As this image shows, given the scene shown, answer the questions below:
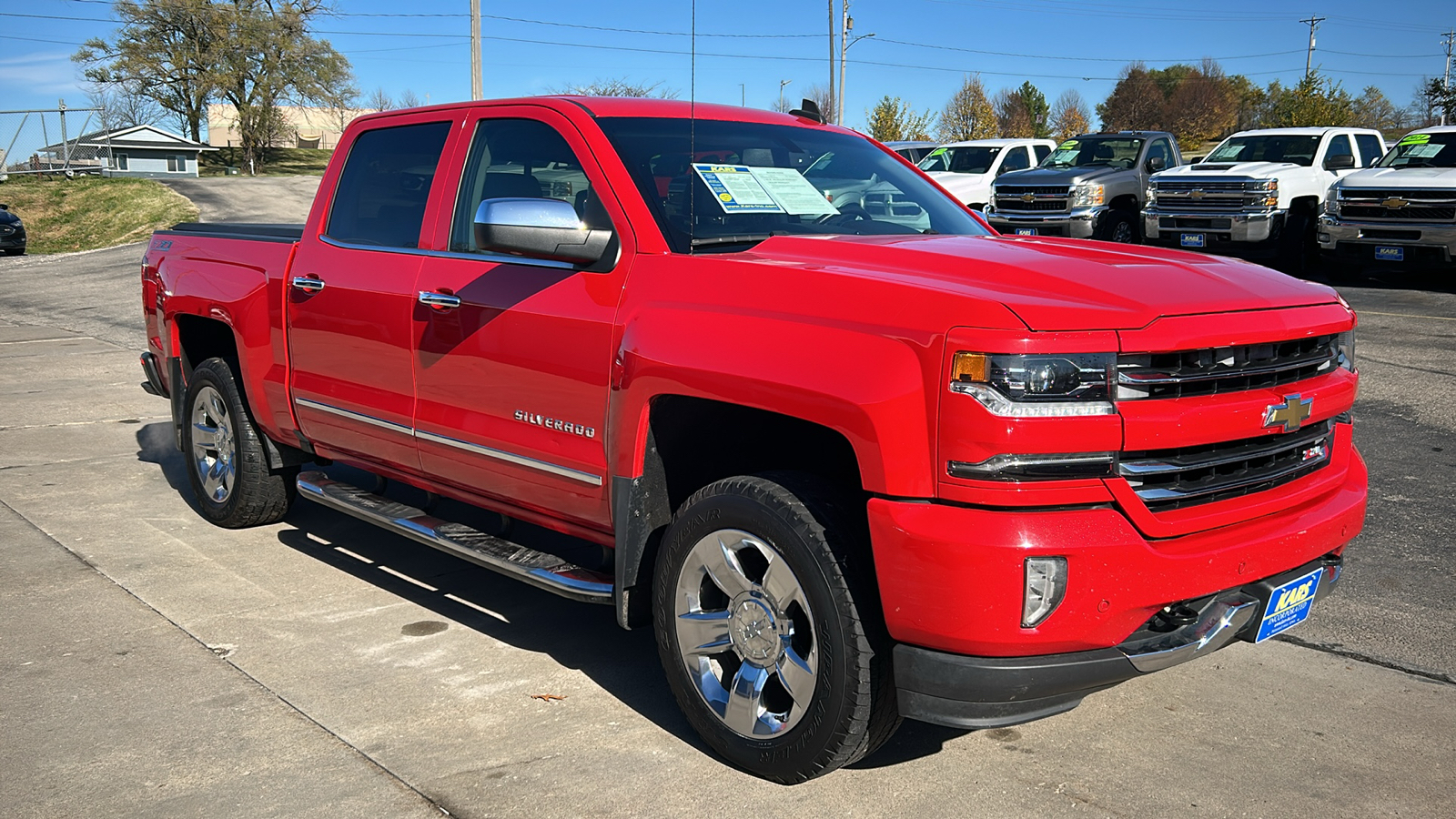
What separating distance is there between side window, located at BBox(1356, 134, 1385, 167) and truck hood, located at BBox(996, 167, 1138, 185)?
3171 millimetres

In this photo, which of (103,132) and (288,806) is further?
(103,132)

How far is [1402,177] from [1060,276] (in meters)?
14.2

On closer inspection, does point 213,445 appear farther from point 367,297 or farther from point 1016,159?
point 1016,159

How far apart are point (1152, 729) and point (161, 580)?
393 centimetres

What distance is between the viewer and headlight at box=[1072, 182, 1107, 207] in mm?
18344

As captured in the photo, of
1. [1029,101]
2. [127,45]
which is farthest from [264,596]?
[1029,101]

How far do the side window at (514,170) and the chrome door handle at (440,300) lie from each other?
0.19 m

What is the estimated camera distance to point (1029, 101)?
215 ft

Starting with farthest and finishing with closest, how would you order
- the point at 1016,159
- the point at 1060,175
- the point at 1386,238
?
the point at 1016,159 < the point at 1060,175 < the point at 1386,238

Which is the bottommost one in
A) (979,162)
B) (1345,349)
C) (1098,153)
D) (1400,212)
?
(1345,349)

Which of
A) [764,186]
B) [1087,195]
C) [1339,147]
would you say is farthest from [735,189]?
[1339,147]

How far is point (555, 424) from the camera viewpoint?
387cm

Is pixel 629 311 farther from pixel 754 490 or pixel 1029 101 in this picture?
pixel 1029 101

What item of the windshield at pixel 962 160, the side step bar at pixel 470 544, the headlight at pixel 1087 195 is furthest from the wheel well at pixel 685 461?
the windshield at pixel 962 160
